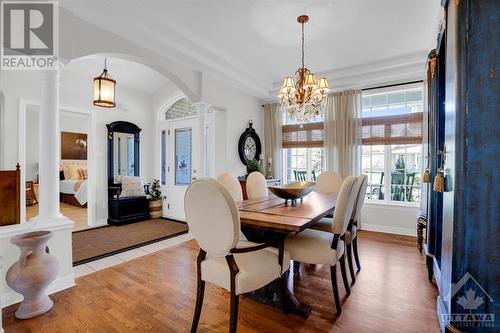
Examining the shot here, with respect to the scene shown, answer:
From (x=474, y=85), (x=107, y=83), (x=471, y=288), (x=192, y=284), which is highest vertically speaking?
(x=107, y=83)

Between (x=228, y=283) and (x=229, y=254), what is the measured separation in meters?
0.22

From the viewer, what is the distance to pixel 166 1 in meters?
2.46

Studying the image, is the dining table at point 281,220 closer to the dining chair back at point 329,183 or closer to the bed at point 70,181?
the dining chair back at point 329,183

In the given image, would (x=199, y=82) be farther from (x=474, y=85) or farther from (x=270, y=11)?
(x=474, y=85)

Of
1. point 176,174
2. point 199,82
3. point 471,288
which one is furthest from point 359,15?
point 176,174

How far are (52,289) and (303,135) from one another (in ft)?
14.6

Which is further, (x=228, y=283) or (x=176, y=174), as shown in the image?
(x=176, y=174)

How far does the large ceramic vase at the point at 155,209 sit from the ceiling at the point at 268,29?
3.16 meters

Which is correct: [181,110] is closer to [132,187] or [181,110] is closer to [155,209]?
[132,187]

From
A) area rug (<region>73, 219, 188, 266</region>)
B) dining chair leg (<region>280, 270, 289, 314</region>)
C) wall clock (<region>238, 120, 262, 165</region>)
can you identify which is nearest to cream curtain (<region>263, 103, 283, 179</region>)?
wall clock (<region>238, 120, 262, 165</region>)

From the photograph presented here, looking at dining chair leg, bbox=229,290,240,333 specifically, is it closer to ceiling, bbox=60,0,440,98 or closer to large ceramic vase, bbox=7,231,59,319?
large ceramic vase, bbox=7,231,59,319

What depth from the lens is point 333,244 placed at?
203cm

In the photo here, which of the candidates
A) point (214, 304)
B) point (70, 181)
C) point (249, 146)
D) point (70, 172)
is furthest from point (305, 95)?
point (70, 172)

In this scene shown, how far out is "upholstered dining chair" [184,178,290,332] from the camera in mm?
1496
